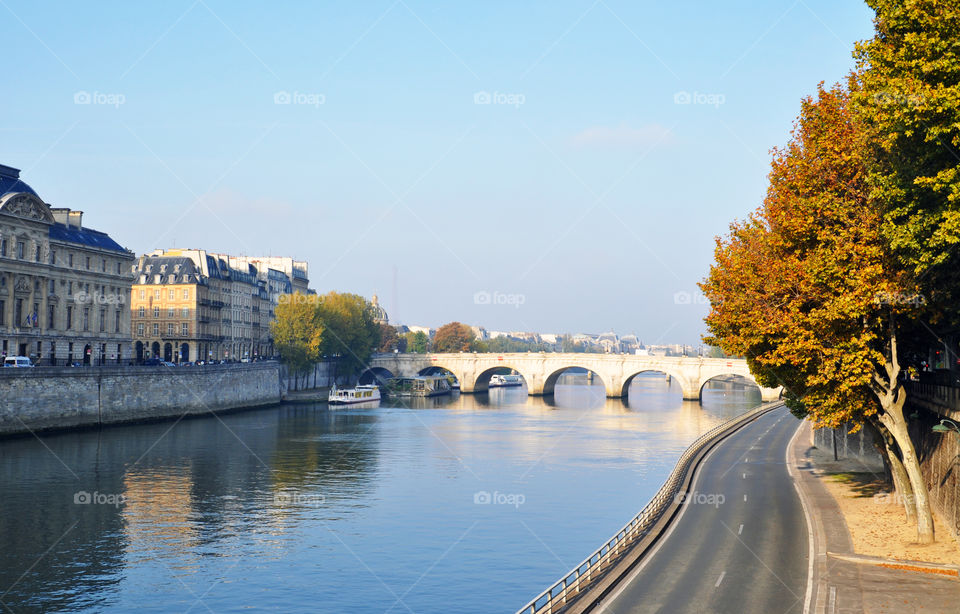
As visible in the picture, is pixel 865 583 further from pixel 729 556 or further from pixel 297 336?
pixel 297 336

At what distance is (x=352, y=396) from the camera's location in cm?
14188

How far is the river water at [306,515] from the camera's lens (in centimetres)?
3653

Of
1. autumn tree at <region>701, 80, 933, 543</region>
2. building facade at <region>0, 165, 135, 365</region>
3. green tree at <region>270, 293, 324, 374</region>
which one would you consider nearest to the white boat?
green tree at <region>270, 293, 324, 374</region>

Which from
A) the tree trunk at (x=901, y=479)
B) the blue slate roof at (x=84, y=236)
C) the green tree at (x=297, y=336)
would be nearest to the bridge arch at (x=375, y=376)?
the green tree at (x=297, y=336)

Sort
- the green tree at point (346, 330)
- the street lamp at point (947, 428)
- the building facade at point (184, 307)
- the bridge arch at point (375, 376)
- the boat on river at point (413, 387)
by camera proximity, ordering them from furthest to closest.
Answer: the bridge arch at point (375, 376)
the boat on river at point (413, 387)
the green tree at point (346, 330)
the building facade at point (184, 307)
the street lamp at point (947, 428)

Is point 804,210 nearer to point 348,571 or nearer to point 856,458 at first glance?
point 348,571

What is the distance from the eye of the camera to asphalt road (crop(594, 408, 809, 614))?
1165 inches

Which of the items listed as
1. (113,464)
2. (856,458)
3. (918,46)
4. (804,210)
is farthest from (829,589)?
(113,464)

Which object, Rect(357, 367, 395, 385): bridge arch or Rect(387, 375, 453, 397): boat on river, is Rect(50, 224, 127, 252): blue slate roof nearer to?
Rect(387, 375, 453, 397): boat on river

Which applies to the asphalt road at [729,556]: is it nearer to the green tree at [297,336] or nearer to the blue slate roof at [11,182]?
the blue slate roof at [11,182]

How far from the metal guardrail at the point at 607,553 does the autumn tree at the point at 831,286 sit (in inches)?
338

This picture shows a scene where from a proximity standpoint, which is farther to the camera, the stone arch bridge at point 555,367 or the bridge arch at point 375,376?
the bridge arch at point 375,376

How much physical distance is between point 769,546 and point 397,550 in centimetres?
1677

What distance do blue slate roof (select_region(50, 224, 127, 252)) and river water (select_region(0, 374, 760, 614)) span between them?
2522cm
